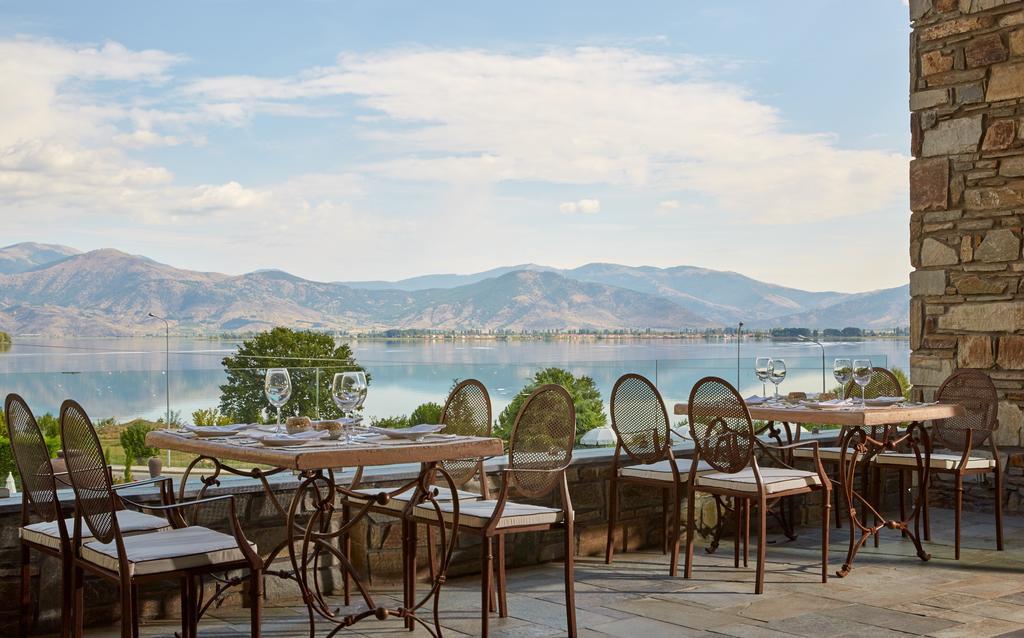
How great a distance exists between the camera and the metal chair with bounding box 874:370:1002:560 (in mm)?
4786

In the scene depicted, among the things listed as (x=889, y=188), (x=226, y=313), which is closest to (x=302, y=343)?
(x=226, y=313)

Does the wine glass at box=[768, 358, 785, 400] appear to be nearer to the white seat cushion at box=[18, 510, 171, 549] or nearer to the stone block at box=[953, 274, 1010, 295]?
the stone block at box=[953, 274, 1010, 295]

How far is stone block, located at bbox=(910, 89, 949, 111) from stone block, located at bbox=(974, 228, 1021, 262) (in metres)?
0.83

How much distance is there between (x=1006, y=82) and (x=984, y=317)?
51.4 inches

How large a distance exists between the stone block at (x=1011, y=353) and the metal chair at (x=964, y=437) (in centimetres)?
79

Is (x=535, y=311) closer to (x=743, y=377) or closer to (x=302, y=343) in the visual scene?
(x=302, y=343)

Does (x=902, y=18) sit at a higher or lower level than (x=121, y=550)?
higher

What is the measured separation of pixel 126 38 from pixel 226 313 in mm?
29399

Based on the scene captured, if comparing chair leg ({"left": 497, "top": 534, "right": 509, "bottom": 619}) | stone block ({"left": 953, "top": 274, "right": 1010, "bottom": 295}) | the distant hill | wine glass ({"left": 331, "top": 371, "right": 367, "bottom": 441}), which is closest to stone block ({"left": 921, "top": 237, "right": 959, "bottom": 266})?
stone block ({"left": 953, "top": 274, "right": 1010, "bottom": 295})

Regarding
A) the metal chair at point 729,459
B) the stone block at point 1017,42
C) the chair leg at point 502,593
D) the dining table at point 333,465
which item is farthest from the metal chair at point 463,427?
the stone block at point 1017,42

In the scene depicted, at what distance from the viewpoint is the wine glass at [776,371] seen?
4664 mm

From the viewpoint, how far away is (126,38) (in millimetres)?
70812

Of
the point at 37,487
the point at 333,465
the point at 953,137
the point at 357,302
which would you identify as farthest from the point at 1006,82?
the point at 357,302

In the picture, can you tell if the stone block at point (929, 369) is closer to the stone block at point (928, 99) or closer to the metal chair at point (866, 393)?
the metal chair at point (866, 393)
